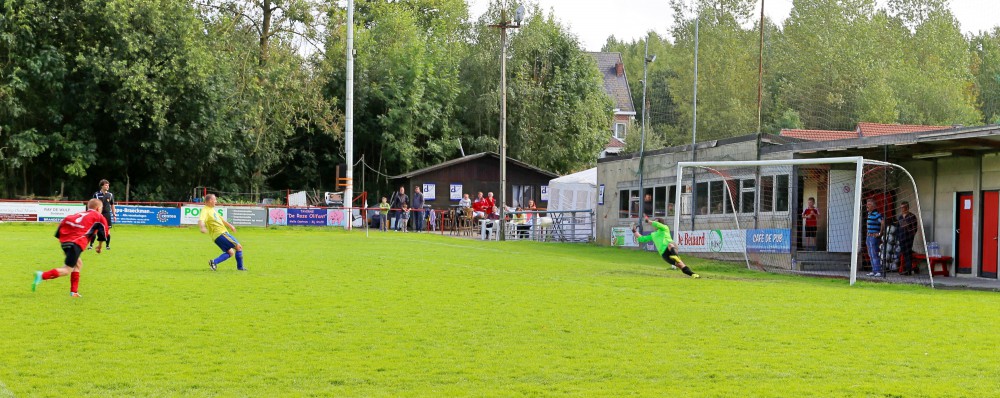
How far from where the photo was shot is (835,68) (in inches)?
2115

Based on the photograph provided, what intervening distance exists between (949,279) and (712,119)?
4025 centimetres

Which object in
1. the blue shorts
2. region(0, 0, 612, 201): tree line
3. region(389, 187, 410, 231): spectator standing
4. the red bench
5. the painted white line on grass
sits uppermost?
region(0, 0, 612, 201): tree line

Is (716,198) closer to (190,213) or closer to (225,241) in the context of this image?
(225,241)

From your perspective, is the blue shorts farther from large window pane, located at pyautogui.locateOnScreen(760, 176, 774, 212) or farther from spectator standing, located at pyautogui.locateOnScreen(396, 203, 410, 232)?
spectator standing, located at pyautogui.locateOnScreen(396, 203, 410, 232)

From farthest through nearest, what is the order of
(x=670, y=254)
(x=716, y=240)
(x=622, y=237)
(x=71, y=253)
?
(x=622, y=237), (x=716, y=240), (x=670, y=254), (x=71, y=253)

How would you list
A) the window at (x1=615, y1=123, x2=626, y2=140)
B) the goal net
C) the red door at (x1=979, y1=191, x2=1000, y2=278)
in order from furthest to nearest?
the window at (x1=615, y1=123, x2=626, y2=140), the goal net, the red door at (x1=979, y1=191, x2=1000, y2=278)

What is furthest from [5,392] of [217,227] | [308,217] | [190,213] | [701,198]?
[308,217]

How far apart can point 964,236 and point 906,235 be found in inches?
47.0

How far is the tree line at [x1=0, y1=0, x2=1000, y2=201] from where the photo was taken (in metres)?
47.2

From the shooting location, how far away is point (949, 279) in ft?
73.8

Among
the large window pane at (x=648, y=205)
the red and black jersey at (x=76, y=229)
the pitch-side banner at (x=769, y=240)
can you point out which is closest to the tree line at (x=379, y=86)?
the large window pane at (x=648, y=205)

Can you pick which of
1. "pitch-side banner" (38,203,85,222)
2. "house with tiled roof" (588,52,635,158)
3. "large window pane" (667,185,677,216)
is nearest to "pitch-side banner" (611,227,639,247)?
"large window pane" (667,185,677,216)

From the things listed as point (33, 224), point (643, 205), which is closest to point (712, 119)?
point (643, 205)

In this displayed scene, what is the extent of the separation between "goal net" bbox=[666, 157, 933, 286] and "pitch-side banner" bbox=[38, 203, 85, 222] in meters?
24.8
